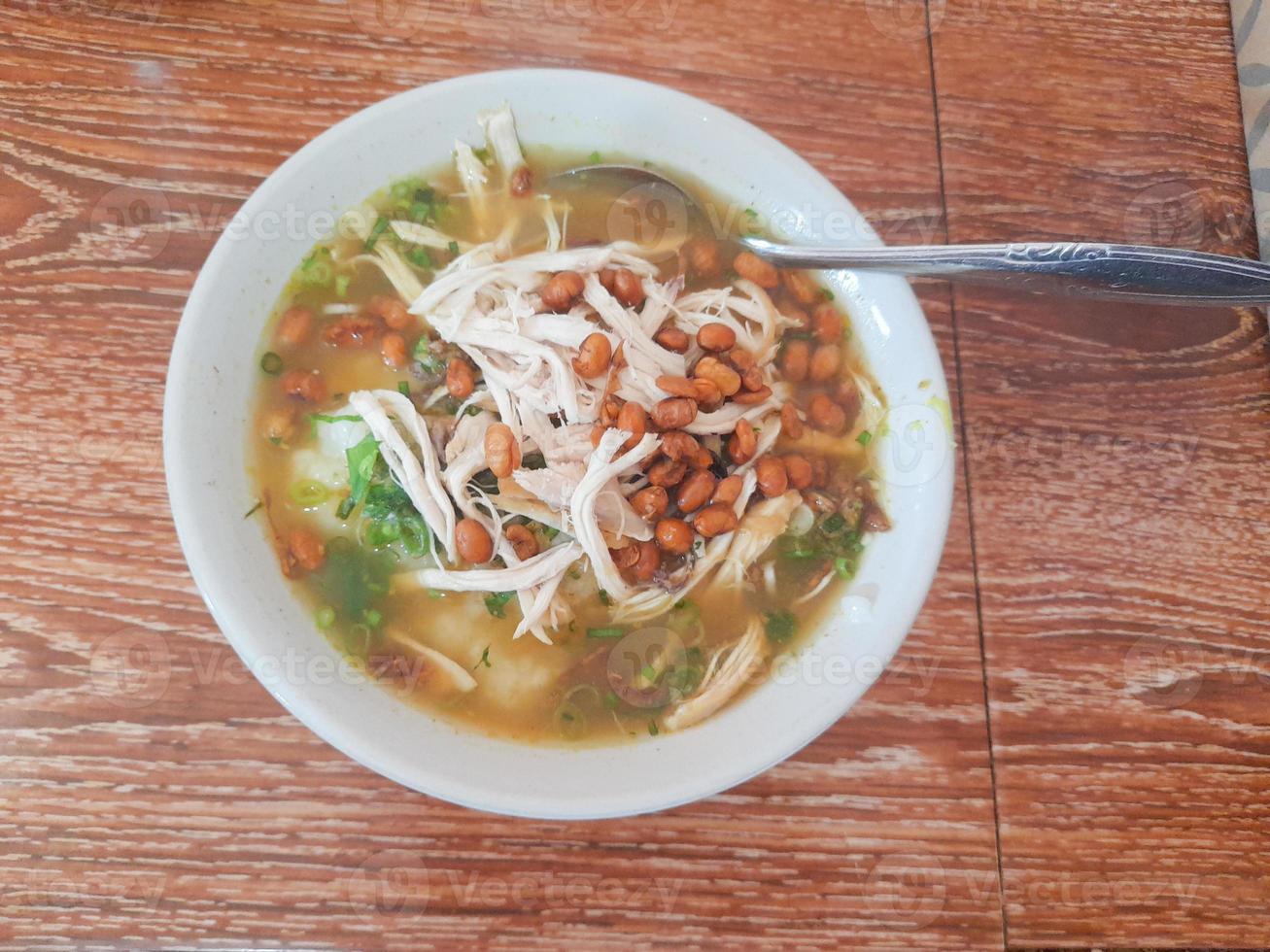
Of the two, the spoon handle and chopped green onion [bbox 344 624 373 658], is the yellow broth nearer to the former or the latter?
chopped green onion [bbox 344 624 373 658]

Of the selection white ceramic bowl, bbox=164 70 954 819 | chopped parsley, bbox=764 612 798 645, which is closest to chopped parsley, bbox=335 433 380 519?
white ceramic bowl, bbox=164 70 954 819

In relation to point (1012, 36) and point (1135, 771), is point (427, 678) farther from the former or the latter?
point (1012, 36)

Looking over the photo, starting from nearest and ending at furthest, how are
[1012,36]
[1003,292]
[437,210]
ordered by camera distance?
[437,210]
[1003,292]
[1012,36]

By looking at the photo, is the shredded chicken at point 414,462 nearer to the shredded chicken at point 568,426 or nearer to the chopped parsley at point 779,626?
the shredded chicken at point 568,426

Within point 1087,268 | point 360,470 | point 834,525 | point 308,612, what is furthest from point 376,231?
point 1087,268

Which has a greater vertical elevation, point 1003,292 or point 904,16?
point 904,16

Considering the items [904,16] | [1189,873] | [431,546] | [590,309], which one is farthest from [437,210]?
[1189,873]

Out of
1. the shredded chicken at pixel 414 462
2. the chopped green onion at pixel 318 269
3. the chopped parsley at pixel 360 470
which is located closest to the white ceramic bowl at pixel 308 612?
the chopped green onion at pixel 318 269
